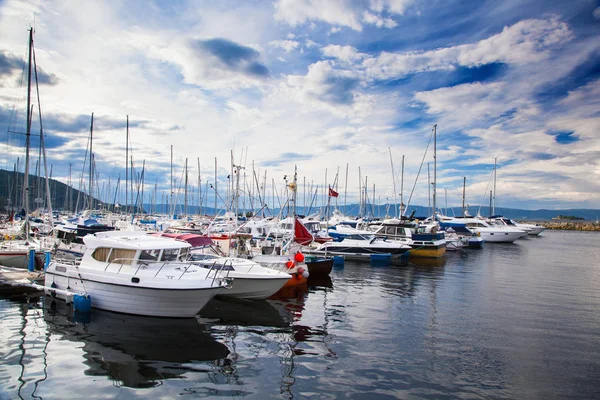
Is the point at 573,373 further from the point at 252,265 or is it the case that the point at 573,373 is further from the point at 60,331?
the point at 60,331

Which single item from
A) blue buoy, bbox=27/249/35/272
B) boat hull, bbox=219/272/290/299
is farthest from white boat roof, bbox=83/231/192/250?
blue buoy, bbox=27/249/35/272

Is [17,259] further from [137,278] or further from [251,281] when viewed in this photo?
[251,281]

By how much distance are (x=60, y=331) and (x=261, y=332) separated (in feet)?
23.3

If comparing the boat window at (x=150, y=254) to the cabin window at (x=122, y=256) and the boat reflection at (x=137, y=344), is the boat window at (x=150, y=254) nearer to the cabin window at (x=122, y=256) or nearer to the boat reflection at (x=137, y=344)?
the cabin window at (x=122, y=256)

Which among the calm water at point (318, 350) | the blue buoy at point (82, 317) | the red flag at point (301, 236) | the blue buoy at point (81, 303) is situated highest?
the red flag at point (301, 236)

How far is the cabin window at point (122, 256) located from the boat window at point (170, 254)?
47.7 inches

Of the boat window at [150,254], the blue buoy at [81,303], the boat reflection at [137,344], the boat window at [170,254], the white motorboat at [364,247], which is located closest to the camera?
the boat reflection at [137,344]

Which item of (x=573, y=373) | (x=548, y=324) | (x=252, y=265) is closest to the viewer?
(x=573, y=373)

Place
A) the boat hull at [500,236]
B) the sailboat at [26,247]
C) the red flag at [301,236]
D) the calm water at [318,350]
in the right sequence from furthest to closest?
the boat hull at [500,236] → the red flag at [301,236] → the sailboat at [26,247] → the calm water at [318,350]

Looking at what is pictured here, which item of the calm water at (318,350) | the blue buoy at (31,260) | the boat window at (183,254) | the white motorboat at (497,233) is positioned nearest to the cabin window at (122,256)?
the boat window at (183,254)

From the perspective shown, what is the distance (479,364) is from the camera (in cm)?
1048

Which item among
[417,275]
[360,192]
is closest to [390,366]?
[417,275]

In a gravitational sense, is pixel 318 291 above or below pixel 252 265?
below

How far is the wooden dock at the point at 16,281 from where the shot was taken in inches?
686
